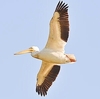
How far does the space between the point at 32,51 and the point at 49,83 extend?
1.58m

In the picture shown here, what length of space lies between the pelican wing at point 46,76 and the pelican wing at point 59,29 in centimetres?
135

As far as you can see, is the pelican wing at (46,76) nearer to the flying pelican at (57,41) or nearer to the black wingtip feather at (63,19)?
the flying pelican at (57,41)

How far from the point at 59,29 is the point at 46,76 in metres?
2.67

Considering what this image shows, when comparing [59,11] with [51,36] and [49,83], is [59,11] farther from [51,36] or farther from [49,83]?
[49,83]

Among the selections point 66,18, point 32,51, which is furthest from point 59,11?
point 32,51

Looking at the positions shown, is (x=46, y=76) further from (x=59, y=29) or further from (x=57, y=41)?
(x=59, y=29)

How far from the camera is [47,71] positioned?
27938 mm

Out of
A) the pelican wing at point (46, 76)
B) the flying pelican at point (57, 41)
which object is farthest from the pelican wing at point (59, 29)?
the pelican wing at point (46, 76)

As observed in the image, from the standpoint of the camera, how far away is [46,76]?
28.0m

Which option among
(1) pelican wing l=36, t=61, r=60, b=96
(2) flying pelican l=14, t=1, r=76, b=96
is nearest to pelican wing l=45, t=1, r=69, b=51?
(2) flying pelican l=14, t=1, r=76, b=96

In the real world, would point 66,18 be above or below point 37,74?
above

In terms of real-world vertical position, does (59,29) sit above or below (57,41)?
above

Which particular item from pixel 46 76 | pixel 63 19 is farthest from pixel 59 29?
pixel 46 76

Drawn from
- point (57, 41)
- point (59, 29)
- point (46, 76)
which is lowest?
point (46, 76)
